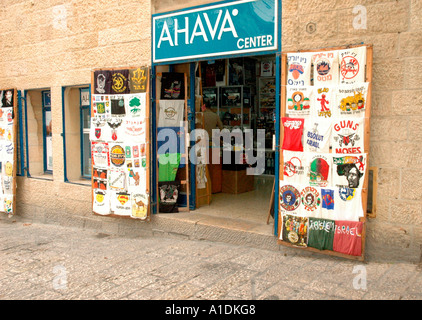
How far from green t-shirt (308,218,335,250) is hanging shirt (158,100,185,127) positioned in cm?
274

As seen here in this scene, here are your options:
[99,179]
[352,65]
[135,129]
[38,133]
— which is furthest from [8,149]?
[352,65]

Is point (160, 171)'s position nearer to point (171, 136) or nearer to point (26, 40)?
point (171, 136)

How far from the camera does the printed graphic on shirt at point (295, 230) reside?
198 inches

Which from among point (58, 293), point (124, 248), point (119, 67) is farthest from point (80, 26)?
point (58, 293)

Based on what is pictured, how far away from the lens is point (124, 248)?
599 centimetres

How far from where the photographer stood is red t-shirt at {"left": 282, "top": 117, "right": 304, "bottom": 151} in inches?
196

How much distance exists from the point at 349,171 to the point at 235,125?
5.65 meters

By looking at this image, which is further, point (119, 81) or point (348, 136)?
point (119, 81)

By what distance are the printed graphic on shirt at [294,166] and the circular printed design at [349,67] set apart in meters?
1.01

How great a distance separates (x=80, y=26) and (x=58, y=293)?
188 inches

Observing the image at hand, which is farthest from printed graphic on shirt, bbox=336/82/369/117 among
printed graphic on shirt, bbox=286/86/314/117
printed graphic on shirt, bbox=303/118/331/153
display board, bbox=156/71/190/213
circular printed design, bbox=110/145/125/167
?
circular printed design, bbox=110/145/125/167

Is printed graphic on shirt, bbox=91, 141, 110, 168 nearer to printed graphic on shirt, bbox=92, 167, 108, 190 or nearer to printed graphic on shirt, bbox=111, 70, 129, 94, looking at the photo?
printed graphic on shirt, bbox=92, 167, 108, 190

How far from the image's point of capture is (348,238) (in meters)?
4.74

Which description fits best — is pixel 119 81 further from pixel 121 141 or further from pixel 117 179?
pixel 117 179
